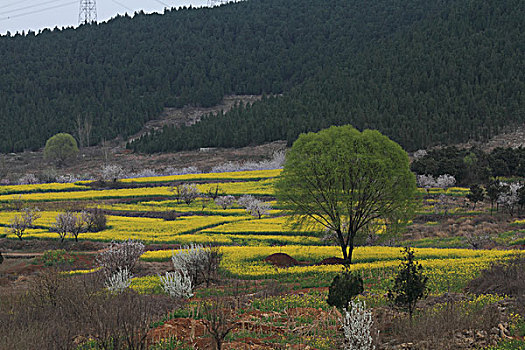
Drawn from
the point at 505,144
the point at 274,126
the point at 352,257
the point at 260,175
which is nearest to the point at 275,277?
the point at 352,257

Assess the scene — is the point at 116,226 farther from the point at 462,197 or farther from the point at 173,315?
the point at 462,197

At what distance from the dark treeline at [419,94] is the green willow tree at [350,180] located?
6520 centimetres

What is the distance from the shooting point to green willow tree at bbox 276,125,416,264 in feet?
99.0

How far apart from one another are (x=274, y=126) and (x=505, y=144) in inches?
1944

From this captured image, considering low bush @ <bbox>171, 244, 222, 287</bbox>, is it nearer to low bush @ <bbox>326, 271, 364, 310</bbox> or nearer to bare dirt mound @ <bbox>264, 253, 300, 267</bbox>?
bare dirt mound @ <bbox>264, 253, 300, 267</bbox>

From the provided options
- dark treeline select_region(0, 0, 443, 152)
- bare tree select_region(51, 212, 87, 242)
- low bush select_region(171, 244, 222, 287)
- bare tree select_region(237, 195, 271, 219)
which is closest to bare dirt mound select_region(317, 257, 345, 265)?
low bush select_region(171, 244, 222, 287)

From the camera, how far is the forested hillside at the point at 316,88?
104m

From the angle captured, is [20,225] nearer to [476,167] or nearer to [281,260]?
[281,260]

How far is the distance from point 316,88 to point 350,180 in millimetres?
114824

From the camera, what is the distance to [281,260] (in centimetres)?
3112

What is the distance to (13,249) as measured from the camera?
4162cm

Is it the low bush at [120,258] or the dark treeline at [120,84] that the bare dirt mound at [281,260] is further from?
the dark treeline at [120,84]

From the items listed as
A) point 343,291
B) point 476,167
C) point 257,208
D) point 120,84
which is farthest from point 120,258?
point 120,84

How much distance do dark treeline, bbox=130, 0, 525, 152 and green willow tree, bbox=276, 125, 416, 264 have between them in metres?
65.2
